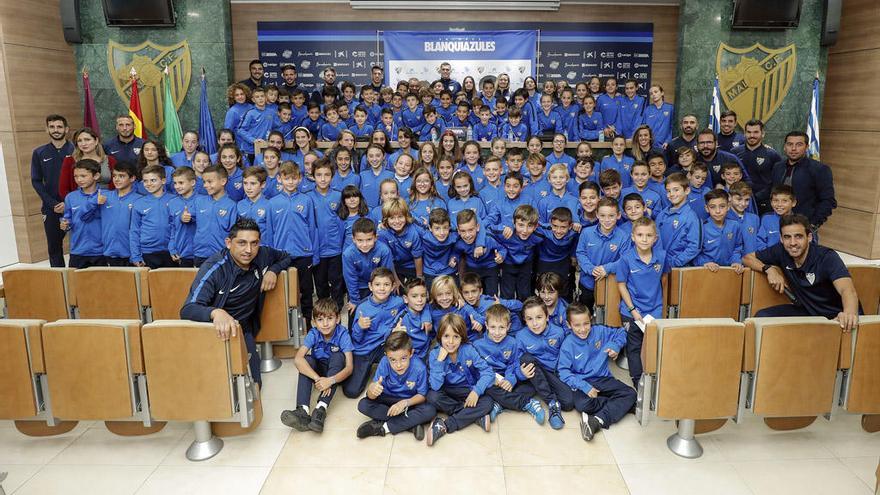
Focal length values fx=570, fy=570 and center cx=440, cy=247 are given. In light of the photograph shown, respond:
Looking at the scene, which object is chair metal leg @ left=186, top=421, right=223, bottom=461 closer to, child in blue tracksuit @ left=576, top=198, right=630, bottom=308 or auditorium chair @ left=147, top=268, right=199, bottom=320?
auditorium chair @ left=147, top=268, right=199, bottom=320

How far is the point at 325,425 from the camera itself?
366 cm

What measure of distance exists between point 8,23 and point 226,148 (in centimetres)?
434

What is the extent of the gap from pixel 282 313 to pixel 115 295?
123 cm

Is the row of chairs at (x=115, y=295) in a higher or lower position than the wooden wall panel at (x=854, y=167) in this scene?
lower

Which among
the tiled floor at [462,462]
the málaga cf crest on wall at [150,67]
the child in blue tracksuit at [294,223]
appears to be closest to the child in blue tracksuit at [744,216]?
the tiled floor at [462,462]

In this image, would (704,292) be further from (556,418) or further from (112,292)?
(112,292)

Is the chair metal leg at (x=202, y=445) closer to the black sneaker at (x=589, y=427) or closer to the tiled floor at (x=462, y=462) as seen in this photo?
the tiled floor at (x=462, y=462)

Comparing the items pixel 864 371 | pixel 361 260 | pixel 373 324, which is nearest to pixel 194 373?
pixel 373 324

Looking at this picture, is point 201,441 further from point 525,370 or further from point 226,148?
point 226,148

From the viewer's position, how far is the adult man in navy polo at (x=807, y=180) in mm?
5656

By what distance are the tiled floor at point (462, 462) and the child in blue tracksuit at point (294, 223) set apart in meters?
1.71

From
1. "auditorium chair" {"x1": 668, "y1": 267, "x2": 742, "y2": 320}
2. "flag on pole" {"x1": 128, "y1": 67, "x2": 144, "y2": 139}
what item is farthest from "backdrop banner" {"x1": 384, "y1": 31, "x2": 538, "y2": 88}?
"auditorium chair" {"x1": 668, "y1": 267, "x2": 742, "y2": 320}

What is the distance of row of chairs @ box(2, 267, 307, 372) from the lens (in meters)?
4.14

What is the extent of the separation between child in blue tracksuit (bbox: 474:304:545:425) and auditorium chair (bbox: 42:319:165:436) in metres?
2.09
